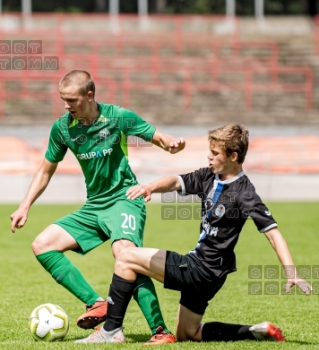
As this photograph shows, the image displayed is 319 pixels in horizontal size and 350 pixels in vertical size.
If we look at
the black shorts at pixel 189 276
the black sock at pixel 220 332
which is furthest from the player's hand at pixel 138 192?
the black sock at pixel 220 332

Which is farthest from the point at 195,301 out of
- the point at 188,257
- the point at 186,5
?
the point at 186,5

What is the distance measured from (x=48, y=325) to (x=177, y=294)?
2.63 metres

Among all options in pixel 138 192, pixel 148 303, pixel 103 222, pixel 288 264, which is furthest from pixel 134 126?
pixel 288 264

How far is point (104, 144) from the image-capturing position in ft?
19.8

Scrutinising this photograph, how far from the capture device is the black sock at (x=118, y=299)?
5.38 meters

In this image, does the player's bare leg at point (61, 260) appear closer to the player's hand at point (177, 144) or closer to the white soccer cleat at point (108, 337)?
the white soccer cleat at point (108, 337)

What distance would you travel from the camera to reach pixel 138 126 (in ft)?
19.8

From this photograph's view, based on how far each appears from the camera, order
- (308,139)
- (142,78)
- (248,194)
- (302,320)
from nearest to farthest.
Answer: (248,194)
(302,320)
(308,139)
(142,78)

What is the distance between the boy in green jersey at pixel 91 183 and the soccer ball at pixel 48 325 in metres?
0.20

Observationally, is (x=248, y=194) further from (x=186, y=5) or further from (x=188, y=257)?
(x=186, y=5)

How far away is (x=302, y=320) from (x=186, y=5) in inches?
1161

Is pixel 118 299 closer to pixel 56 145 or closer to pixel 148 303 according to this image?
pixel 148 303

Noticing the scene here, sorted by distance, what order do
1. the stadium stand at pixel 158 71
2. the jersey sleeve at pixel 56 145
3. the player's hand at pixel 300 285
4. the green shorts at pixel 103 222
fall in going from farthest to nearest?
the stadium stand at pixel 158 71, the jersey sleeve at pixel 56 145, the green shorts at pixel 103 222, the player's hand at pixel 300 285

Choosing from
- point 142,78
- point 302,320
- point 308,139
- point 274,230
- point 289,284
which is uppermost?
point 142,78
